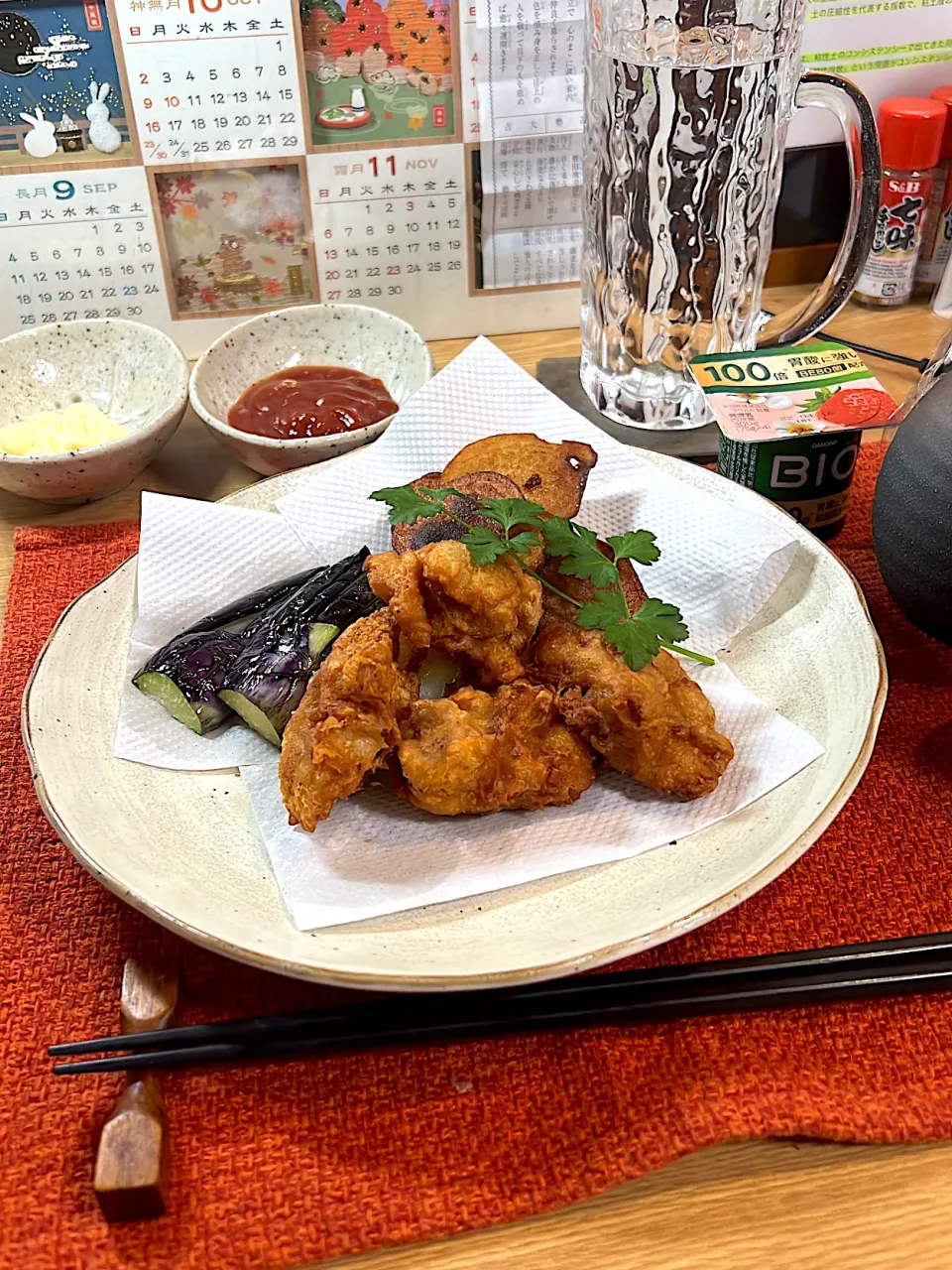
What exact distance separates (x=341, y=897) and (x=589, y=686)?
0.35m

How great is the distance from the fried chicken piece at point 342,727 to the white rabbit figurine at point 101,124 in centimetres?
134

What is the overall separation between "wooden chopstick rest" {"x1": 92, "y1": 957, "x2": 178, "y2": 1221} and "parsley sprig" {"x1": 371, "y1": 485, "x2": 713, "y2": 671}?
57 cm

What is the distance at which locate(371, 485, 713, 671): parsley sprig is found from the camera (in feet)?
3.81

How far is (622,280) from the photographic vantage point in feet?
6.15

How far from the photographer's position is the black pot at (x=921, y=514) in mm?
1279

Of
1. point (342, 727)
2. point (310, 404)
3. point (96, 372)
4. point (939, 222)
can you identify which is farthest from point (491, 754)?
point (939, 222)

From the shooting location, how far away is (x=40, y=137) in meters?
1.90

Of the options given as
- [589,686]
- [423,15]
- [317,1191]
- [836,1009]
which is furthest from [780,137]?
[317,1191]

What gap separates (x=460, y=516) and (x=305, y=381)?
829 mm

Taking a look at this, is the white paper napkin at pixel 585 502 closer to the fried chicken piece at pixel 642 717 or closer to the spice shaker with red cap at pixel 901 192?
the fried chicken piece at pixel 642 717

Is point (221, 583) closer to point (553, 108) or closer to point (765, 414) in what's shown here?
point (765, 414)

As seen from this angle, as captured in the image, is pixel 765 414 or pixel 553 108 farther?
pixel 553 108

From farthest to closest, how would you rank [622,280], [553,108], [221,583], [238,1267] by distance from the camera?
1. [553,108]
2. [622,280]
3. [221,583]
4. [238,1267]

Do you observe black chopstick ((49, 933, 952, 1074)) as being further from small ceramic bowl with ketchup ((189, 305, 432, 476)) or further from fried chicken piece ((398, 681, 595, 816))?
small ceramic bowl with ketchup ((189, 305, 432, 476))
